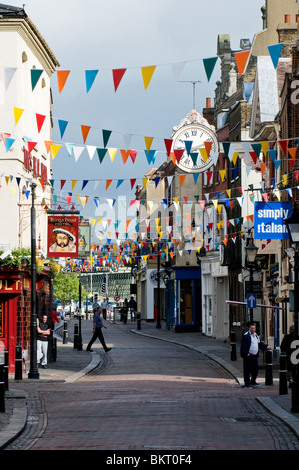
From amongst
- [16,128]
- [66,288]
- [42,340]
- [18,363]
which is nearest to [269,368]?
[18,363]

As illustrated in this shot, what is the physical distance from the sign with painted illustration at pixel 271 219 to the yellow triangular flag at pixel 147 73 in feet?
50.0

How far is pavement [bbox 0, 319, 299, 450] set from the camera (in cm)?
1759

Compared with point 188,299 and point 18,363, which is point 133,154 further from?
point 188,299

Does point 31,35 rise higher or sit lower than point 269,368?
higher

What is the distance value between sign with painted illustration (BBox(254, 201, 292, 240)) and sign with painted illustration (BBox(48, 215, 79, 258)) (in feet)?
26.4

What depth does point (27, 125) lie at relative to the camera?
129 feet

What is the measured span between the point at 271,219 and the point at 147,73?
15712 millimetres

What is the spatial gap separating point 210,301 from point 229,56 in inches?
779

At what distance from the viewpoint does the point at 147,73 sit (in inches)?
694

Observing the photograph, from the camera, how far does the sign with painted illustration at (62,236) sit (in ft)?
125

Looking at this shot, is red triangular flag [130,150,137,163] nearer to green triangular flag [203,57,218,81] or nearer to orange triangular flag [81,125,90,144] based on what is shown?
orange triangular flag [81,125,90,144]

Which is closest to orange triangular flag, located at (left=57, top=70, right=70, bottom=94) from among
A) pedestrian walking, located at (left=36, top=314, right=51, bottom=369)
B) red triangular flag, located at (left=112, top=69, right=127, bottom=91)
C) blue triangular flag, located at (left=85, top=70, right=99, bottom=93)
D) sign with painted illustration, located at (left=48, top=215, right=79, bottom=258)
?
blue triangular flag, located at (left=85, top=70, right=99, bottom=93)

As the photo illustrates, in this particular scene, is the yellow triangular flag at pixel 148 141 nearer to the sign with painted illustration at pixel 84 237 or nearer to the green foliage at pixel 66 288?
the sign with painted illustration at pixel 84 237
